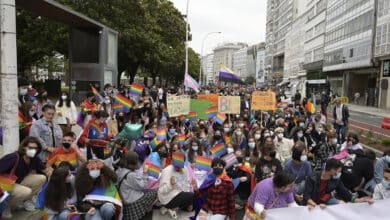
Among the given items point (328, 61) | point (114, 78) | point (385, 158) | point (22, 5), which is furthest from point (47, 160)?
point (328, 61)

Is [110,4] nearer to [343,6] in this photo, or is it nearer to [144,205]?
[144,205]

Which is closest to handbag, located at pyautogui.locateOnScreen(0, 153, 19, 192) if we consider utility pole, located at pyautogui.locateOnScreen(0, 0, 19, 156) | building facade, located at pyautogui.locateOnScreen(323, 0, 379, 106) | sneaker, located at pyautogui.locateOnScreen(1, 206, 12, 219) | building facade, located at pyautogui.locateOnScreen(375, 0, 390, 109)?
sneaker, located at pyautogui.locateOnScreen(1, 206, 12, 219)

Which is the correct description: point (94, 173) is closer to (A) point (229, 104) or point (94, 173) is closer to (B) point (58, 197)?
(B) point (58, 197)

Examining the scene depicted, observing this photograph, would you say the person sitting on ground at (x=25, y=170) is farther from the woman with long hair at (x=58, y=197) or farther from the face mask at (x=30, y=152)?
the woman with long hair at (x=58, y=197)

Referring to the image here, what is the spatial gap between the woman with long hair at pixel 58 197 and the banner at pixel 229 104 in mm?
7368

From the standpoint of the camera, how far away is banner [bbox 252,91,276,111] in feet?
39.1

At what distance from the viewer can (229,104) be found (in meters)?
11.5

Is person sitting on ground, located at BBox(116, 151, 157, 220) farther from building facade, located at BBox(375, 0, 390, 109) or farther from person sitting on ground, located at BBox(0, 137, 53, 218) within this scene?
building facade, located at BBox(375, 0, 390, 109)

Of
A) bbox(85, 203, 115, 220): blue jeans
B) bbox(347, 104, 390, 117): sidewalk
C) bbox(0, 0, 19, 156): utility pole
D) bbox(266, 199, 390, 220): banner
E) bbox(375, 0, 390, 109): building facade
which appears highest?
bbox(375, 0, 390, 109): building facade

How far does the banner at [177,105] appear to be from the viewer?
10.5m

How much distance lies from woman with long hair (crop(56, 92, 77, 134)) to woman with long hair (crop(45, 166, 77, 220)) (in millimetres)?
3936

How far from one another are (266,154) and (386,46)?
117 feet

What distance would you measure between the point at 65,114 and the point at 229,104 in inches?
196

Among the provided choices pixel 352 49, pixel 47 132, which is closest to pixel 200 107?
pixel 47 132
